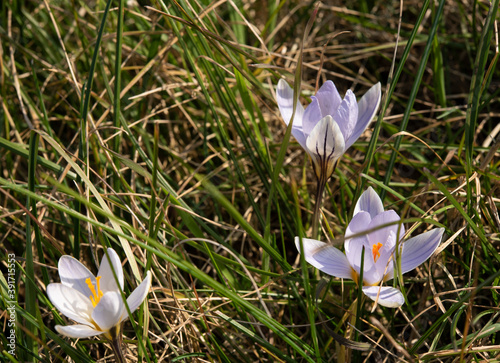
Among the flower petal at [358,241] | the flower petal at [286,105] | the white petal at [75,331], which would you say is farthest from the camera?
the flower petal at [286,105]

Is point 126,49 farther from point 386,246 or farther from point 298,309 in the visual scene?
point 386,246

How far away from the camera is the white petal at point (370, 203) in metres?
0.84

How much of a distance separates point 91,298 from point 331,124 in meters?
0.47

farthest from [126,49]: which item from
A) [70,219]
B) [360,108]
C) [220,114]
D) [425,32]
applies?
[425,32]

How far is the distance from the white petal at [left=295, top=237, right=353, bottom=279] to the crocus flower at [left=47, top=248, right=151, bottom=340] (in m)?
0.25

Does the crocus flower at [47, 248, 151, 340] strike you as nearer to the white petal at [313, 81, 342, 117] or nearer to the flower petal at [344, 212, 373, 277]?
the flower petal at [344, 212, 373, 277]

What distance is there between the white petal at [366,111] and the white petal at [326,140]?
0.11 feet

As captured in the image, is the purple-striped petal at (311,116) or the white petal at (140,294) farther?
the purple-striped petal at (311,116)

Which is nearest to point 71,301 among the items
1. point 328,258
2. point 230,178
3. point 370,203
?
point 328,258

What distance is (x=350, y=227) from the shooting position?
764mm

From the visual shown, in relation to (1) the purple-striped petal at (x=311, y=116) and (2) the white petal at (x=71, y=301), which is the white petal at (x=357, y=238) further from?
(2) the white petal at (x=71, y=301)

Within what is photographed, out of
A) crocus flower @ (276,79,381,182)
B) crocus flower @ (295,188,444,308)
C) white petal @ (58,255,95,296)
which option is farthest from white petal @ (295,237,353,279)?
white petal @ (58,255,95,296)

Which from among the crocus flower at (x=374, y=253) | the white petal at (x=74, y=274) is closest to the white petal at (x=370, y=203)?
the crocus flower at (x=374, y=253)

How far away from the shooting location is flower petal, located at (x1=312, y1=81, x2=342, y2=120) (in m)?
0.85
